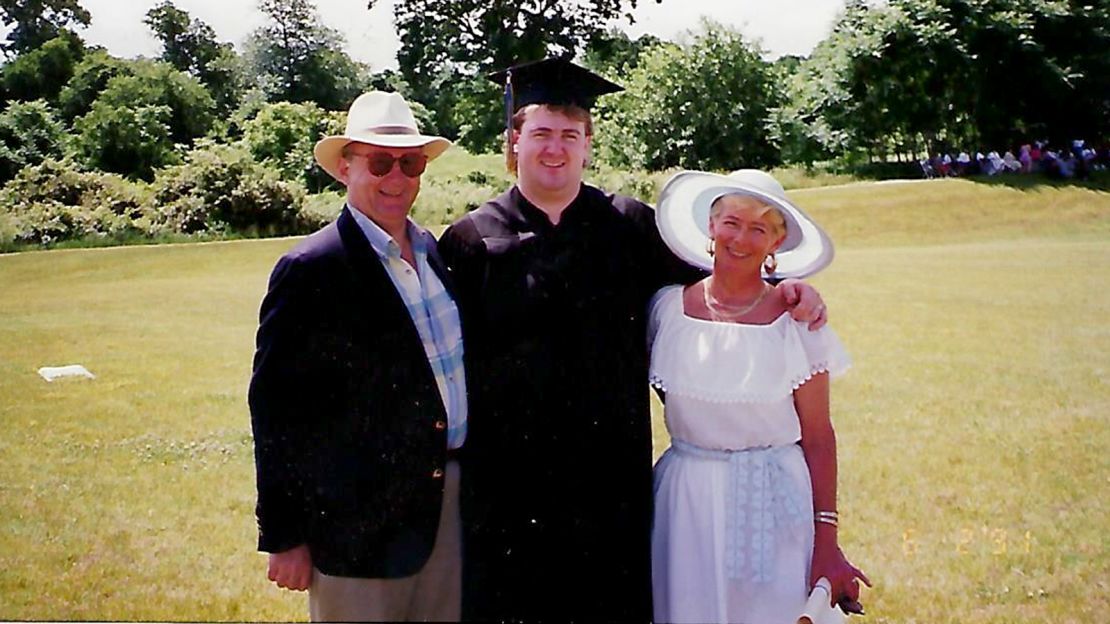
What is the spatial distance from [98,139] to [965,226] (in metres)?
2.57

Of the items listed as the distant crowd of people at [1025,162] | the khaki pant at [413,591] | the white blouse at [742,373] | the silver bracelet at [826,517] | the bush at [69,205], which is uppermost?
the distant crowd of people at [1025,162]

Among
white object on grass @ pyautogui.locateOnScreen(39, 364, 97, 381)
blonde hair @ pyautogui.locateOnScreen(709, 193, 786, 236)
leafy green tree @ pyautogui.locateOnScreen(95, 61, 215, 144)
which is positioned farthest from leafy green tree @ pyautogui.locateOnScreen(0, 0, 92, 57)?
blonde hair @ pyautogui.locateOnScreen(709, 193, 786, 236)

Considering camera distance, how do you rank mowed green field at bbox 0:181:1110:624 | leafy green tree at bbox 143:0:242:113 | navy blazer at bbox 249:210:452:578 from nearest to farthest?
navy blazer at bbox 249:210:452:578
mowed green field at bbox 0:181:1110:624
leafy green tree at bbox 143:0:242:113

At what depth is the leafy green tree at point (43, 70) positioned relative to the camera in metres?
3.05

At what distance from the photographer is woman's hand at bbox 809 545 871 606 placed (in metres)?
2.04

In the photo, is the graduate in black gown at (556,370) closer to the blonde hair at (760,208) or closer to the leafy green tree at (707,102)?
the blonde hair at (760,208)

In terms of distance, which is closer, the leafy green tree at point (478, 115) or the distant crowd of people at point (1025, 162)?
the leafy green tree at point (478, 115)

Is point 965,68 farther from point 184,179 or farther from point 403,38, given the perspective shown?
point 184,179

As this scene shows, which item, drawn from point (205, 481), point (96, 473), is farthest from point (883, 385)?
point (96, 473)

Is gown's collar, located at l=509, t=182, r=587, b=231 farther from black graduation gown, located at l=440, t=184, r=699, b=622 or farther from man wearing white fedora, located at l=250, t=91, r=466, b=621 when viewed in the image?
man wearing white fedora, located at l=250, t=91, r=466, b=621

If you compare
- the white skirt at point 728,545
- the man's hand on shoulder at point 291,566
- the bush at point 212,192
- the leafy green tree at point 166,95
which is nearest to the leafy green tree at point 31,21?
the leafy green tree at point 166,95

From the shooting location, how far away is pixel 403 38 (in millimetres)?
2967

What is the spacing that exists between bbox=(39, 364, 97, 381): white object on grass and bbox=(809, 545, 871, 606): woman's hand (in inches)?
85.7

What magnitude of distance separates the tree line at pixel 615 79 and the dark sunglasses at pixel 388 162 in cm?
75
